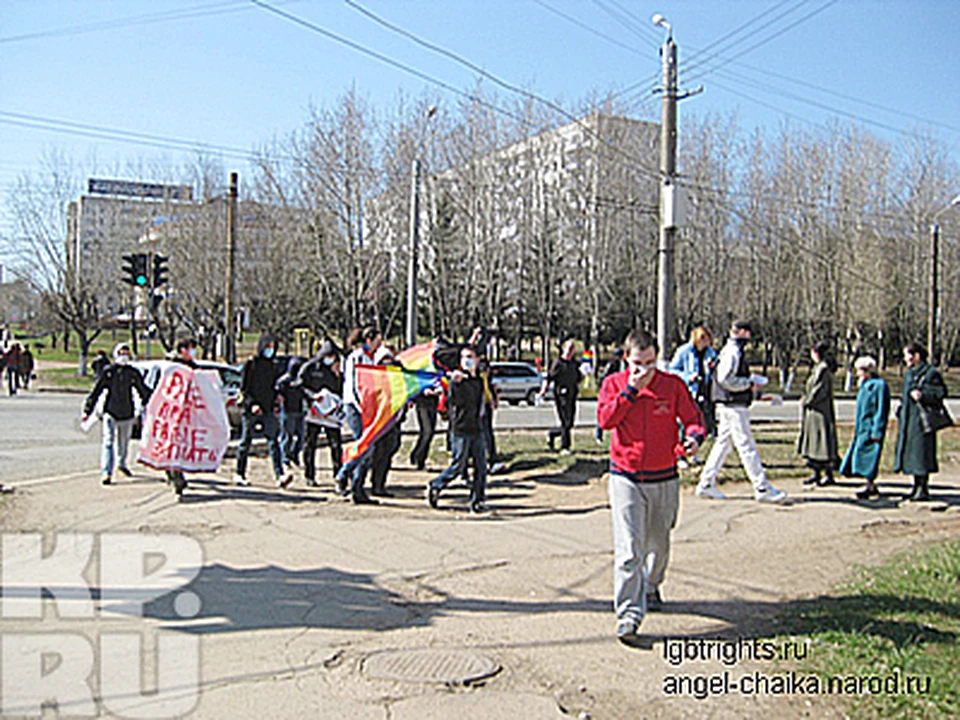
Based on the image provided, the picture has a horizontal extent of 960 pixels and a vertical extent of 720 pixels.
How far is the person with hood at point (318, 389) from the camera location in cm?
1216

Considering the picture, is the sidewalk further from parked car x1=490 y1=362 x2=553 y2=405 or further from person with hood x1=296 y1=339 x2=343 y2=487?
parked car x1=490 y1=362 x2=553 y2=405

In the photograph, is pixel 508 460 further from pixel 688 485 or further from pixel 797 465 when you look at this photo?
pixel 797 465

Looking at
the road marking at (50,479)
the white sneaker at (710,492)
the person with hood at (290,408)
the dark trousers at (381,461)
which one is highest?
the person with hood at (290,408)

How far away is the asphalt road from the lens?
1419 centimetres

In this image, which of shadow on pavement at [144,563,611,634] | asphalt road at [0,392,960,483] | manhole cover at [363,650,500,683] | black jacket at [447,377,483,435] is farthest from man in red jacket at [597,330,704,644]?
asphalt road at [0,392,960,483]

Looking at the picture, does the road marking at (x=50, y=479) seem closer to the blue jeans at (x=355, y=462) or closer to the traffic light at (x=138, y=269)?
the blue jeans at (x=355, y=462)

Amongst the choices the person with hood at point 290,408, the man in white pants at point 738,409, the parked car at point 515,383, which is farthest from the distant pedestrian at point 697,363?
the parked car at point 515,383

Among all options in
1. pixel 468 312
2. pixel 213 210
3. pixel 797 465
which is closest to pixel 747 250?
pixel 468 312

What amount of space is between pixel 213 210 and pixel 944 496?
41531mm

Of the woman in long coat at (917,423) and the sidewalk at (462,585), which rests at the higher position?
the woman in long coat at (917,423)

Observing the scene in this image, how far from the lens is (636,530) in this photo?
19.8ft

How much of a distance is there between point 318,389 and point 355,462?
1.47 m

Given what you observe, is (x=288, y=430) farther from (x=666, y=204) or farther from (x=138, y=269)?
(x=138, y=269)

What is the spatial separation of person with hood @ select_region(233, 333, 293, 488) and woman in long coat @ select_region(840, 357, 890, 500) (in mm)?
7060
